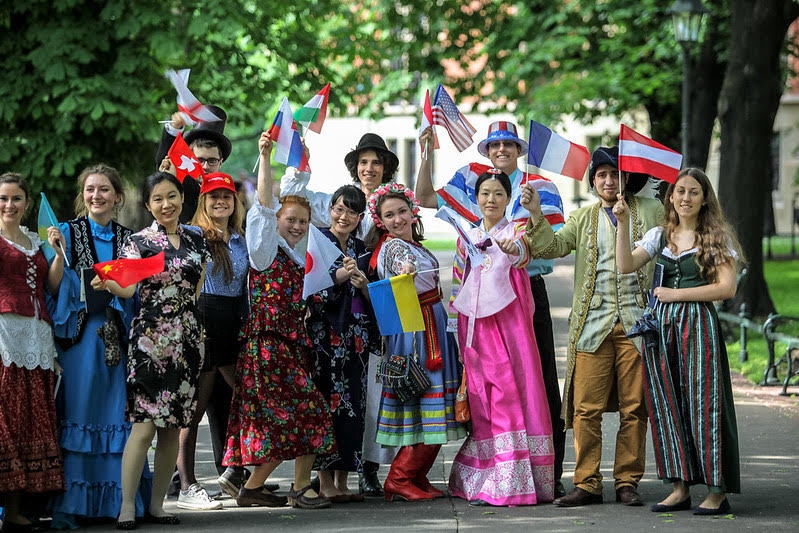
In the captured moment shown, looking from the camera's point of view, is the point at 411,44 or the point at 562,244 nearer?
the point at 562,244

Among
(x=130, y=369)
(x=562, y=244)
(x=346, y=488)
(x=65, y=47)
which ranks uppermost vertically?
(x=65, y=47)

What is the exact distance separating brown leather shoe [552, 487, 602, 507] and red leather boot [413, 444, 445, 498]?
0.73 meters

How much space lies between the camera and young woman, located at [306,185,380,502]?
7418 millimetres

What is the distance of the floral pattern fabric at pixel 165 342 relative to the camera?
6.66m

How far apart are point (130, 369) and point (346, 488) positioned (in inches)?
61.7

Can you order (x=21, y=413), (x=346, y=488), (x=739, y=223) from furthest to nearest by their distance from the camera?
A: 1. (x=739, y=223)
2. (x=346, y=488)
3. (x=21, y=413)

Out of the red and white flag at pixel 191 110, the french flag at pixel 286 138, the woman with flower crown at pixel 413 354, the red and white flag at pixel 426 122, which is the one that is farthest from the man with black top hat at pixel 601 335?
the red and white flag at pixel 191 110

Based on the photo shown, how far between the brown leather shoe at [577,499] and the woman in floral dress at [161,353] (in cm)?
206

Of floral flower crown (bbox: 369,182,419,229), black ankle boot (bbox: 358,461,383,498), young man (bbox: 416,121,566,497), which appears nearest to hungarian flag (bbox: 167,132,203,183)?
floral flower crown (bbox: 369,182,419,229)

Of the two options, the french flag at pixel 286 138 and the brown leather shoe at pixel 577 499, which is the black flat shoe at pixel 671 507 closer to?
the brown leather shoe at pixel 577 499

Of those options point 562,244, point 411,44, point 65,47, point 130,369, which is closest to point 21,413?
point 130,369

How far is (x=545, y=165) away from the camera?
769cm

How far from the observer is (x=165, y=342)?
670 cm

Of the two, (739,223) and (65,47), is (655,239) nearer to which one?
(65,47)
